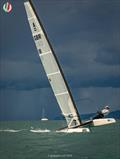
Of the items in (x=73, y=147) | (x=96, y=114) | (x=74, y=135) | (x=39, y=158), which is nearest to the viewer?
(x=39, y=158)

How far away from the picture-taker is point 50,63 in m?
37.4

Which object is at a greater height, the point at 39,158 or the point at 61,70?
the point at 61,70

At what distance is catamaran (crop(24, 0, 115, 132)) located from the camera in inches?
1463

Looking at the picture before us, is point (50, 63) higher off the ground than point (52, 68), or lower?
higher

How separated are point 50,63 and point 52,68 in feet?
1.37

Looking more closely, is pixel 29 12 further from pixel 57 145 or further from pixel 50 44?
pixel 57 145

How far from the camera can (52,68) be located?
1476 inches

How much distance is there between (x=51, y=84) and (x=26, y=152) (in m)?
8.63

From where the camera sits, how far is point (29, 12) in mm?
37281

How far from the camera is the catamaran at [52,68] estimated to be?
3716 cm

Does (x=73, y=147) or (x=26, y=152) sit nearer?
(x=26, y=152)

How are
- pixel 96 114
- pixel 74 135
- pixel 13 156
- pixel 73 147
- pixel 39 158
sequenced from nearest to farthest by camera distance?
pixel 39 158 → pixel 13 156 → pixel 73 147 → pixel 96 114 → pixel 74 135

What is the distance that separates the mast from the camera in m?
37.2

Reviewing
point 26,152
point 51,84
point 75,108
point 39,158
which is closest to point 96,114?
point 75,108
